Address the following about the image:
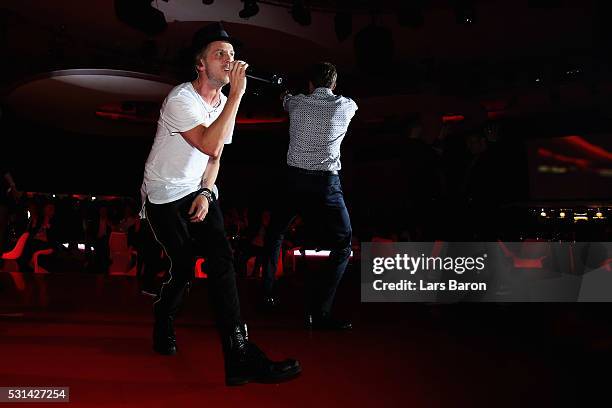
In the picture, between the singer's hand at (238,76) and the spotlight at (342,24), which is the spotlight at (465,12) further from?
the singer's hand at (238,76)

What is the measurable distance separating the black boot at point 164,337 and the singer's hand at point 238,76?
0.99 m

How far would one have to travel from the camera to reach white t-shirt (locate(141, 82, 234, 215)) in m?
1.91

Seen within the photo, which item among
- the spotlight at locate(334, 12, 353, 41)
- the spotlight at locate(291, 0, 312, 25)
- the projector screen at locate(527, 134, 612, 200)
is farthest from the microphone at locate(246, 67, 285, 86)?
the projector screen at locate(527, 134, 612, 200)

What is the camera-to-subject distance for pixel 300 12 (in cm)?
725

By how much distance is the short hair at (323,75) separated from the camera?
274cm

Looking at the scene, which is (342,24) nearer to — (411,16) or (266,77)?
(411,16)

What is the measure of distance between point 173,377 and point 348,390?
23.6 inches

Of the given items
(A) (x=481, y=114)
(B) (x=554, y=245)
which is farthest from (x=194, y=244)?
(A) (x=481, y=114)

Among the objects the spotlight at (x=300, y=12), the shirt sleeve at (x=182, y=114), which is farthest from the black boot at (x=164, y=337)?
the spotlight at (x=300, y=12)

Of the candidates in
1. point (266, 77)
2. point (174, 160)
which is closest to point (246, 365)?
point (174, 160)

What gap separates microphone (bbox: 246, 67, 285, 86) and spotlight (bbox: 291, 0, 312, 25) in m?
5.52

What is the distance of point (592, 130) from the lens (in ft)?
37.7

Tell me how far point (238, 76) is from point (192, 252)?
0.68 m

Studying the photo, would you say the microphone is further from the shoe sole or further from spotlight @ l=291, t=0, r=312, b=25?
spotlight @ l=291, t=0, r=312, b=25
